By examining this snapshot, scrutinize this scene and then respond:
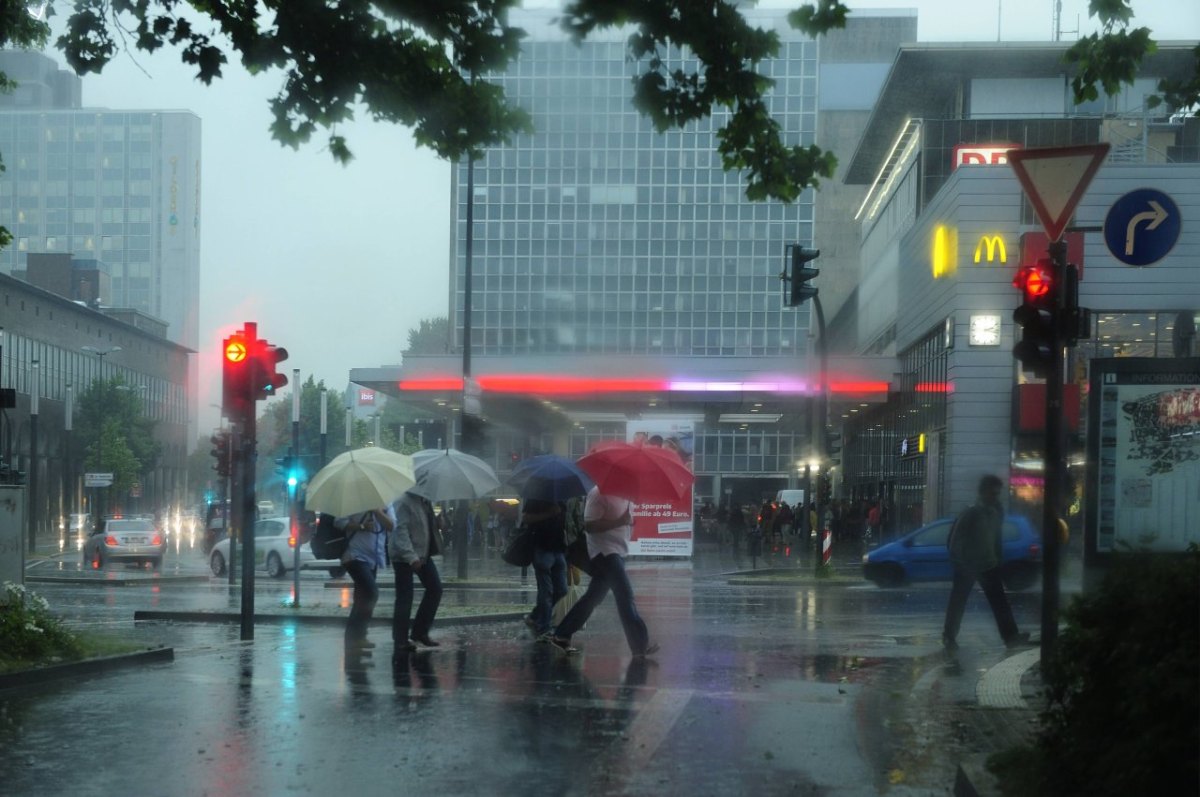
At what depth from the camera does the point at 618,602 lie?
1365cm

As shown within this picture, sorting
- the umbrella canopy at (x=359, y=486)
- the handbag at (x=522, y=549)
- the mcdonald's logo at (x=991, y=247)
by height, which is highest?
the mcdonald's logo at (x=991, y=247)

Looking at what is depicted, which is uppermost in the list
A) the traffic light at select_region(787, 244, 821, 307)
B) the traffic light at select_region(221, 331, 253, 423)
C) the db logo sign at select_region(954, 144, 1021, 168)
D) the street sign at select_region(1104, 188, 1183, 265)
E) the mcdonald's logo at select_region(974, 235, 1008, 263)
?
the db logo sign at select_region(954, 144, 1021, 168)

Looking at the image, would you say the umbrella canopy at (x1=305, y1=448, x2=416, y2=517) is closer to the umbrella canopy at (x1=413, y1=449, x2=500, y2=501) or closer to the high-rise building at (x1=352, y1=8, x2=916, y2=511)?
the umbrella canopy at (x1=413, y1=449, x2=500, y2=501)

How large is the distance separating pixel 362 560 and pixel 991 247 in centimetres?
3133

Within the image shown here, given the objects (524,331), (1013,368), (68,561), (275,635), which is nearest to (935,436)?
(1013,368)

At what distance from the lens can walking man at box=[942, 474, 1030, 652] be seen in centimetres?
1540

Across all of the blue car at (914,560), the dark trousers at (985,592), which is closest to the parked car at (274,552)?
the blue car at (914,560)

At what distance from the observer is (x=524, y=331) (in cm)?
5819

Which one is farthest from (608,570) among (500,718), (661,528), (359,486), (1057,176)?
(661,528)

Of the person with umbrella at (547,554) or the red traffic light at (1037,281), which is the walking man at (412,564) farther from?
the red traffic light at (1037,281)

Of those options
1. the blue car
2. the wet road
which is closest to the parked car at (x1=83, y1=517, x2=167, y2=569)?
the blue car

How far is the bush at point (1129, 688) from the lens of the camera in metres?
5.44

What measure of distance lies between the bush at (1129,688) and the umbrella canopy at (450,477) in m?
8.63

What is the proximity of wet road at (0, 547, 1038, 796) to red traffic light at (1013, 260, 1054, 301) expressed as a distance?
2.94m
